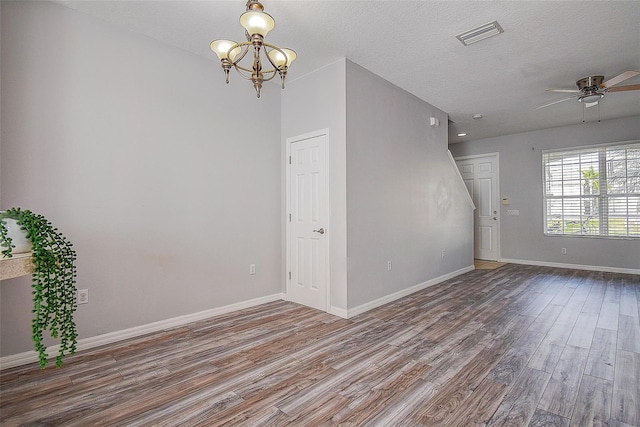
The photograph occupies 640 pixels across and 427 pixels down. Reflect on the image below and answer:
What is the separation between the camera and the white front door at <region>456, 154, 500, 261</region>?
7199mm

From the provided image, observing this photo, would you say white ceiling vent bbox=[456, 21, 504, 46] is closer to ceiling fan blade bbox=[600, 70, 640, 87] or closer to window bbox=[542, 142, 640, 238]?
ceiling fan blade bbox=[600, 70, 640, 87]

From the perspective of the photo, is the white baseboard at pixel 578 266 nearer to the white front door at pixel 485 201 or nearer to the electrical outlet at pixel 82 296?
the white front door at pixel 485 201

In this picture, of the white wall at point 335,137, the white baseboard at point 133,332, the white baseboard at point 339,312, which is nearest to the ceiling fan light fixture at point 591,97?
the white wall at point 335,137

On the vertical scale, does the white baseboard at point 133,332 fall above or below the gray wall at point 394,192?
below

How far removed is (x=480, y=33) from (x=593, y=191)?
4.89m

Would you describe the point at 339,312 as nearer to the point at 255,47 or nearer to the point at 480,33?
the point at 255,47

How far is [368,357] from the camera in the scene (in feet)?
8.30

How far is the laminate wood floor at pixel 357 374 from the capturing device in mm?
1815

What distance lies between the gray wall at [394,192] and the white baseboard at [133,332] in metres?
1.38

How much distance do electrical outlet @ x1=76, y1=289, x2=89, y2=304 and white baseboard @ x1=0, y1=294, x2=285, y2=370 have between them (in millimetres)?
323

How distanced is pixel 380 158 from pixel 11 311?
12.5ft

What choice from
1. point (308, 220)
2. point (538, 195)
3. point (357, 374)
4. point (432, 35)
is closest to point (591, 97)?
point (432, 35)

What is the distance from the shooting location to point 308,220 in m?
3.94

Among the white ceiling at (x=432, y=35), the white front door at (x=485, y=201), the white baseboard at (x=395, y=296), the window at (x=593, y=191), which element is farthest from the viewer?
the white front door at (x=485, y=201)
